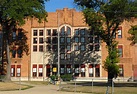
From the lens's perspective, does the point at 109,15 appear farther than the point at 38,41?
No

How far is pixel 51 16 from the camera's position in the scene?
73500 millimetres

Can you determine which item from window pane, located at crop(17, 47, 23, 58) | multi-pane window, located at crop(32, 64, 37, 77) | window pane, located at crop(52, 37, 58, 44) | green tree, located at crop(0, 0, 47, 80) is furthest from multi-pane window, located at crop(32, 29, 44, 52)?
green tree, located at crop(0, 0, 47, 80)

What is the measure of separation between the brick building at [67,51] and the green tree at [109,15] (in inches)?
701

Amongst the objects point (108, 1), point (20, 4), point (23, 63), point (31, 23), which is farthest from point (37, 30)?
point (108, 1)

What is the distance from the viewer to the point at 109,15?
1940 inches

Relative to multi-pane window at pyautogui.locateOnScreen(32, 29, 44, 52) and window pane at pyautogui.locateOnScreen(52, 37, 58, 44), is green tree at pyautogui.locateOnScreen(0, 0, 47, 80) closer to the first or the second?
window pane at pyautogui.locateOnScreen(52, 37, 58, 44)

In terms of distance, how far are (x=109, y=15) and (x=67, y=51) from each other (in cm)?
2387

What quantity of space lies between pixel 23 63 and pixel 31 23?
31.8 feet

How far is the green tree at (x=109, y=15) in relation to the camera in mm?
47938

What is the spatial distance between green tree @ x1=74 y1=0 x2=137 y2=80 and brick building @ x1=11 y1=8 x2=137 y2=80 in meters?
17.8

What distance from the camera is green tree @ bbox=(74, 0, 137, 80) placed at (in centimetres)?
4794

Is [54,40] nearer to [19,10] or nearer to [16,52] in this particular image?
[16,52]

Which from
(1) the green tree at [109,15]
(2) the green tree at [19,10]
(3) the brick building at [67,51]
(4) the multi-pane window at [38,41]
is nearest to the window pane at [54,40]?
(3) the brick building at [67,51]

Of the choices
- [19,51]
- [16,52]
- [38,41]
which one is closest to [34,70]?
[19,51]
